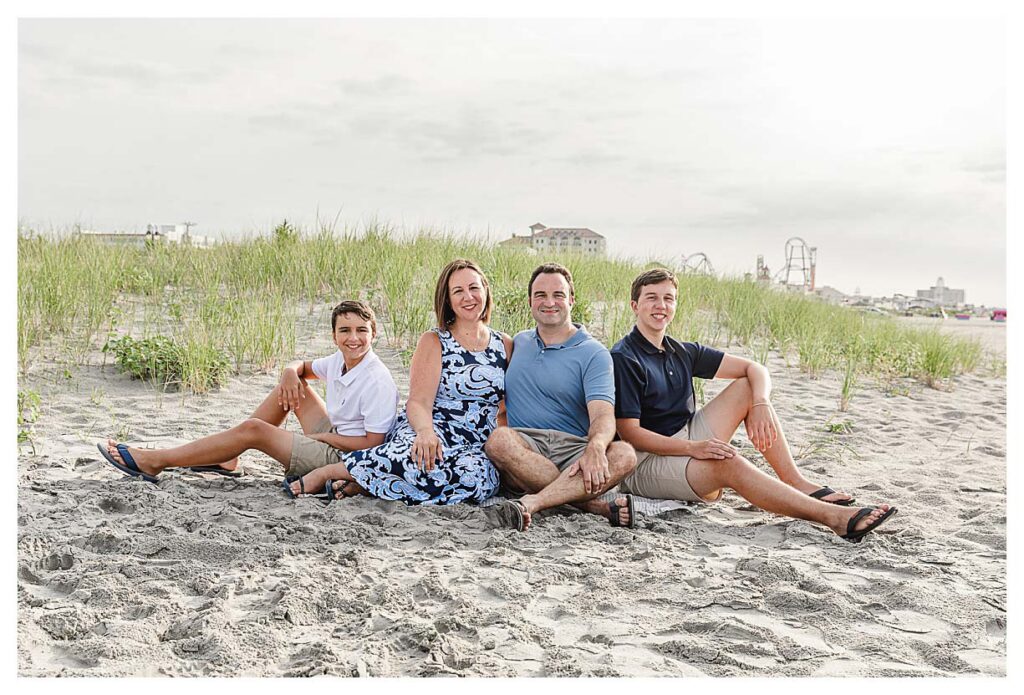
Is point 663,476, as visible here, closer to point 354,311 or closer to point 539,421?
point 539,421

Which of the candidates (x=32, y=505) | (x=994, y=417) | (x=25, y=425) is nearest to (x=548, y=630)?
(x=32, y=505)

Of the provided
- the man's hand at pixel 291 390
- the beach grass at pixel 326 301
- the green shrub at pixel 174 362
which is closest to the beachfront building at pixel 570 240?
the beach grass at pixel 326 301

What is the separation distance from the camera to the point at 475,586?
348 centimetres

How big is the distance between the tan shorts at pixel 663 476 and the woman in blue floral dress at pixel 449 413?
76 cm

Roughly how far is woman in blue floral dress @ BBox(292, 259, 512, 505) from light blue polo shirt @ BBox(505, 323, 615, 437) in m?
0.10

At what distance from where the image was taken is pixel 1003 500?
5.05 metres

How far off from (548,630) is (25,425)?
180 inches

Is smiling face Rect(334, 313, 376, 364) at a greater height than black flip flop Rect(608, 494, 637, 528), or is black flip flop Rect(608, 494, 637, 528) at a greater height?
smiling face Rect(334, 313, 376, 364)

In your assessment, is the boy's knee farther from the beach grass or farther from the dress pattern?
the beach grass

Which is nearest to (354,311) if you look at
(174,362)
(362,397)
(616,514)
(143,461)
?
(362,397)

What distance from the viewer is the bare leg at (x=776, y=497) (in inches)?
164

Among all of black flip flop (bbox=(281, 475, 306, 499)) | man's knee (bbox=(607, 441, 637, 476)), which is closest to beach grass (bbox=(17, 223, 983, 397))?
black flip flop (bbox=(281, 475, 306, 499))

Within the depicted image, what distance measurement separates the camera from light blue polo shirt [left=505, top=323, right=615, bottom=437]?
4426 millimetres

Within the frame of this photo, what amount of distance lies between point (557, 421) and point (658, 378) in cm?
59
